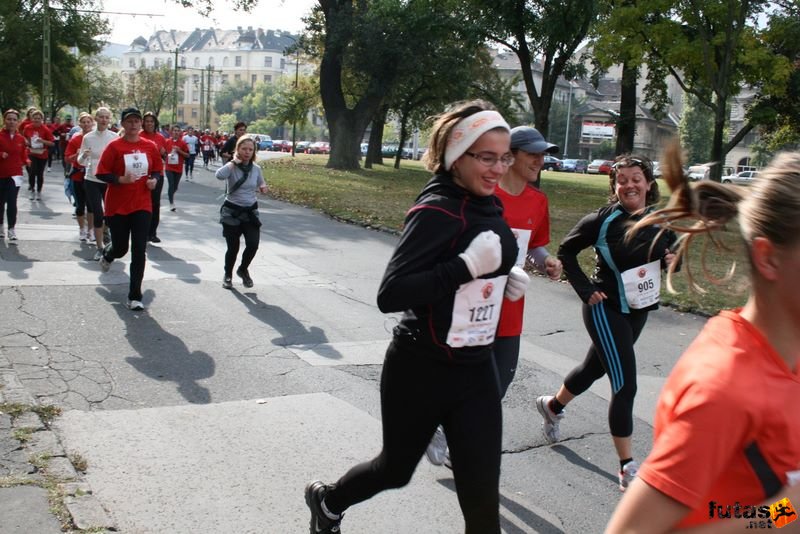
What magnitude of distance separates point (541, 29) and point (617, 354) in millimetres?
22413

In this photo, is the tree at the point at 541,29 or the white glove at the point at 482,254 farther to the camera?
the tree at the point at 541,29

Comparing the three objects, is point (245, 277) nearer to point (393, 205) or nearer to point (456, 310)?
point (456, 310)

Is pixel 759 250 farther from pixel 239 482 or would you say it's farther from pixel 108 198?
pixel 108 198

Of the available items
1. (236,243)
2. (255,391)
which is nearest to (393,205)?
(236,243)

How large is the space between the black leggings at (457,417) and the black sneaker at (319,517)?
0.58 m

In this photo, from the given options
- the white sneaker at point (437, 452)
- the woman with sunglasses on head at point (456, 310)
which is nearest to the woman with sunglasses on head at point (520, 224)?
the white sneaker at point (437, 452)

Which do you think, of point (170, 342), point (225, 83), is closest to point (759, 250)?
point (170, 342)

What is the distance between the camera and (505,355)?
443 cm

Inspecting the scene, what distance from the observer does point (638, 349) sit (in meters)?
8.01

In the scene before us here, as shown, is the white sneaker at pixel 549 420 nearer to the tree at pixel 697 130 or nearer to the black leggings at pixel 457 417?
the black leggings at pixel 457 417

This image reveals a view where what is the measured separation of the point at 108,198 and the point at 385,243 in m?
6.41

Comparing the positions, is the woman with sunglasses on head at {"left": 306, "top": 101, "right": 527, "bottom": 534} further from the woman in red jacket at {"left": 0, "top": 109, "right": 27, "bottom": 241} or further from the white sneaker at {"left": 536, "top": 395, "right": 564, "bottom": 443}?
the woman in red jacket at {"left": 0, "top": 109, "right": 27, "bottom": 241}

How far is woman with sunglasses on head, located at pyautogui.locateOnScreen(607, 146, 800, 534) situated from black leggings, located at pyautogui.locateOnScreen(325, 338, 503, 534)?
4.37 ft

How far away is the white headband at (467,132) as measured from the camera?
10.3ft
